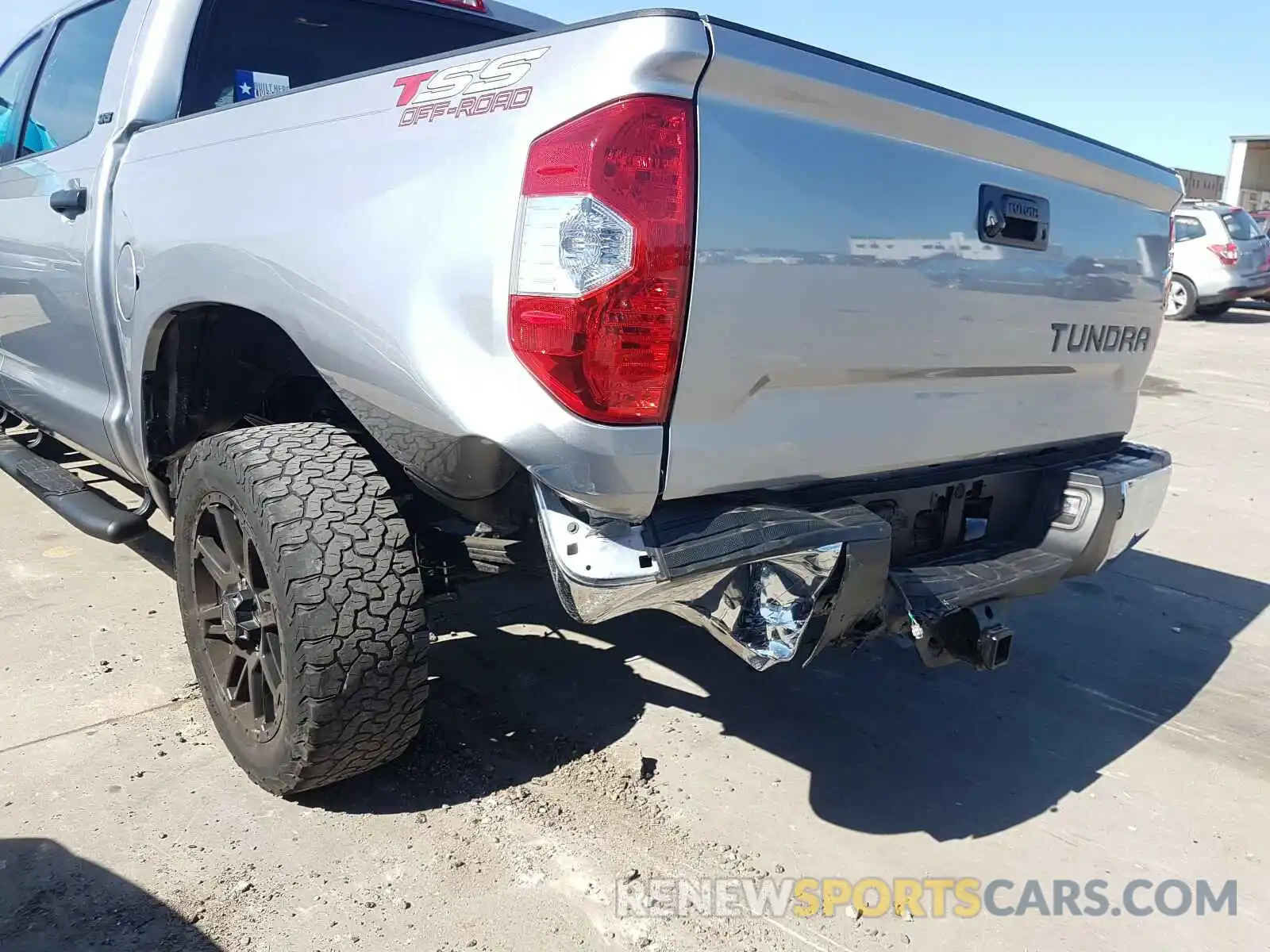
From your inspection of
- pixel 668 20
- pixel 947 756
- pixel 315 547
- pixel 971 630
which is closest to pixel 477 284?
pixel 668 20

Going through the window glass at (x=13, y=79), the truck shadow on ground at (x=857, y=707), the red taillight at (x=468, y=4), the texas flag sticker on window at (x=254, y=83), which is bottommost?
the truck shadow on ground at (x=857, y=707)

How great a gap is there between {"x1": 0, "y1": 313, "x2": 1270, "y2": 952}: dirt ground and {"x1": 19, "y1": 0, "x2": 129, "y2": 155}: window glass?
1.71 metres

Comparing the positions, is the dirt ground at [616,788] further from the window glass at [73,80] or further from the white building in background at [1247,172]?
the white building in background at [1247,172]

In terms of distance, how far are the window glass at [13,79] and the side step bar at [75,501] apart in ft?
4.58

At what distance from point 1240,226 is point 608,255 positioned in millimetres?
17003

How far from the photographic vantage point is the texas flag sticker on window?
326 cm

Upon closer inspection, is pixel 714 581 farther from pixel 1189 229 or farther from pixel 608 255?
pixel 1189 229

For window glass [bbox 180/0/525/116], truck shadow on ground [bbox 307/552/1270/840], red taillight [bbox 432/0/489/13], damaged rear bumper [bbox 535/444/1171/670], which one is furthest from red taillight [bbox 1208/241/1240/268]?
damaged rear bumper [bbox 535/444/1171/670]

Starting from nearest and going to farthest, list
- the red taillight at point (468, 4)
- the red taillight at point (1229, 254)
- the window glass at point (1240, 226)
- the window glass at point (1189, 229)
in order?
the red taillight at point (468, 4), the red taillight at point (1229, 254), the window glass at point (1240, 226), the window glass at point (1189, 229)

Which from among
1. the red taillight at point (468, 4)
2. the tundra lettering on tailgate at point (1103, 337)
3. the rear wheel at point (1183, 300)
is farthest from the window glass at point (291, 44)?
the rear wheel at point (1183, 300)

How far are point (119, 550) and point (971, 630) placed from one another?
3614mm

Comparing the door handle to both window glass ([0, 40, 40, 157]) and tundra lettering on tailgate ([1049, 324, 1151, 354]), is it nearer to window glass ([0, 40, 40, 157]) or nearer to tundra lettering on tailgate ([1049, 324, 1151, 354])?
window glass ([0, 40, 40, 157])

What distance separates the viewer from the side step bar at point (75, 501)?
3.19 m

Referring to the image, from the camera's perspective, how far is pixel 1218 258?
15383 millimetres
